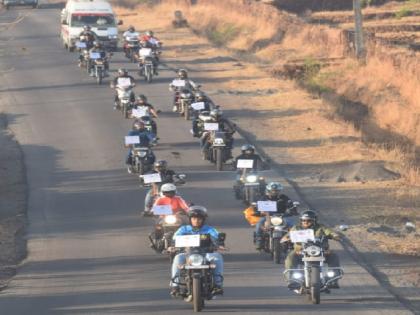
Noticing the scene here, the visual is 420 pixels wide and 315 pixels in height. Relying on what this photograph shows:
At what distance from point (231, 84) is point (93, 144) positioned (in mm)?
11991

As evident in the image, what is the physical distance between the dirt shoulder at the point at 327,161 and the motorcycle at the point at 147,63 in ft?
7.19

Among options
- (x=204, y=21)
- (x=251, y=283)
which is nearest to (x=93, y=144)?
(x=251, y=283)

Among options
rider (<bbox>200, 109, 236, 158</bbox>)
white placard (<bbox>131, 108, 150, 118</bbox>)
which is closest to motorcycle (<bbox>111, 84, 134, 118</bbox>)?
white placard (<bbox>131, 108, 150, 118</bbox>)

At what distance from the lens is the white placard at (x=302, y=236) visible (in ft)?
59.6

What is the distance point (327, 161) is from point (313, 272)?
1338 cm

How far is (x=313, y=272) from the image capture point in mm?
17719

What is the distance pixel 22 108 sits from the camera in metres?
40.5

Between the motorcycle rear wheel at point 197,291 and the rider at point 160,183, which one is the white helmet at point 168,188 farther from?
the motorcycle rear wheel at point 197,291

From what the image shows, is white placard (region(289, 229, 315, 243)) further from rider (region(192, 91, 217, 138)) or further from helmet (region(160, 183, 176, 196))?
rider (region(192, 91, 217, 138))

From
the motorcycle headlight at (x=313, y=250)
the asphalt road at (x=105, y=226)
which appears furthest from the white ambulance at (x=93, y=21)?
the motorcycle headlight at (x=313, y=250)

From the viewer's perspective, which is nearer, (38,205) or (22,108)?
(38,205)

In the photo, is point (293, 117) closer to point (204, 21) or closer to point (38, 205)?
point (38, 205)

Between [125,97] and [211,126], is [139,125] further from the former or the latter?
[125,97]

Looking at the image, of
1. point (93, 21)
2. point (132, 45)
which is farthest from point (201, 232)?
point (93, 21)
